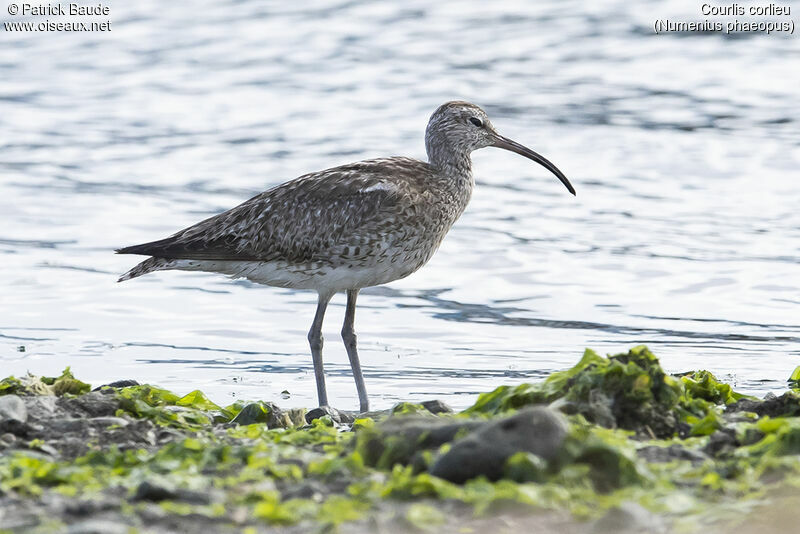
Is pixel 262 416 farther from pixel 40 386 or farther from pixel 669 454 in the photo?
pixel 669 454

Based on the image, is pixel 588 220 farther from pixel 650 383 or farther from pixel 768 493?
pixel 768 493

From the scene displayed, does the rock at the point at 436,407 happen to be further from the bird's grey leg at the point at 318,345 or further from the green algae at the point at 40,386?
the green algae at the point at 40,386

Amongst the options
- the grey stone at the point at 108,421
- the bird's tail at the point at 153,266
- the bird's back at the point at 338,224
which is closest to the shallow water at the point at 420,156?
the bird's tail at the point at 153,266

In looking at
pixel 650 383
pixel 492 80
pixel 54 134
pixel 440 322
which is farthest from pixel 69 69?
pixel 650 383

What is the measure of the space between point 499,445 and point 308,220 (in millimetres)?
5094

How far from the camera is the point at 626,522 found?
5266 mm

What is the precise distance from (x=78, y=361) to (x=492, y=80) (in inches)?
561

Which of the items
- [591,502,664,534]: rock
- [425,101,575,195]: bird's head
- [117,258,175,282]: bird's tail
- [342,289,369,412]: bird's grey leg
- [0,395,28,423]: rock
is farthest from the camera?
[425,101,575,195]: bird's head

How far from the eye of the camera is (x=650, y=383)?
7.43 metres

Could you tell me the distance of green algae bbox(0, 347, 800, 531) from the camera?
18.2ft

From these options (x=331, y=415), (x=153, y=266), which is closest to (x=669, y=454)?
(x=331, y=415)

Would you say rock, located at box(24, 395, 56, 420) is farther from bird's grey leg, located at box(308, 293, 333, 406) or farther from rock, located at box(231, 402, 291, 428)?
bird's grey leg, located at box(308, 293, 333, 406)

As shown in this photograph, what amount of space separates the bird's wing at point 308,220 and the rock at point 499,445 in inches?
182

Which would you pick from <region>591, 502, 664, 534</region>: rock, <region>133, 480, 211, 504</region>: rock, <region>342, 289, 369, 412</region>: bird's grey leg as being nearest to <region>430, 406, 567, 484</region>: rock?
<region>591, 502, 664, 534</region>: rock
